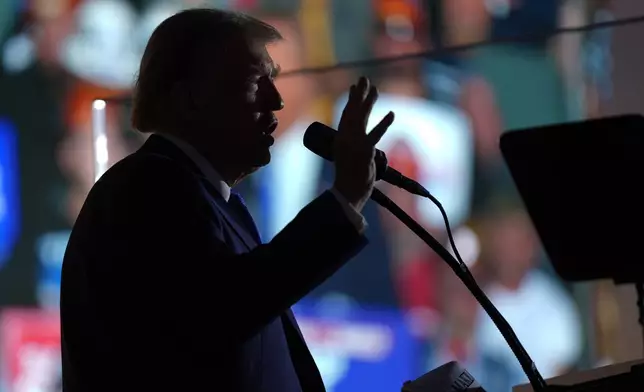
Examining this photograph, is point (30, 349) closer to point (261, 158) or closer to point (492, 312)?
point (261, 158)

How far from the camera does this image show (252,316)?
33.1 inches

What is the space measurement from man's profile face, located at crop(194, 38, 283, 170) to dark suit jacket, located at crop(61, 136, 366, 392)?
0.06 metres

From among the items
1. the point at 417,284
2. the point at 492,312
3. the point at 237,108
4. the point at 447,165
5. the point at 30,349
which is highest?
the point at 237,108

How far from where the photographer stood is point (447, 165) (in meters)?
2.31

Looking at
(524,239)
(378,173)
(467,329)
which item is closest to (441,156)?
(524,239)

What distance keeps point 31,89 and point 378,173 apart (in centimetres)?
216

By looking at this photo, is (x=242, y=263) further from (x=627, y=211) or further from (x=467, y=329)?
(x=467, y=329)

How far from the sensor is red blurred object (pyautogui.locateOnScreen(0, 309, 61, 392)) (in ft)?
8.87

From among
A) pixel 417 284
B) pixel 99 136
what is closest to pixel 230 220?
pixel 417 284

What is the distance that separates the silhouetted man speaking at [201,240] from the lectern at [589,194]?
0.57 feet

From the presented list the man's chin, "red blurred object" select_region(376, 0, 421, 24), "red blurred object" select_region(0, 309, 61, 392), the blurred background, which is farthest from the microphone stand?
"red blurred object" select_region(0, 309, 61, 392)

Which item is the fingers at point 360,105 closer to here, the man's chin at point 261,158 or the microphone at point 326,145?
the microphone at point 326,145

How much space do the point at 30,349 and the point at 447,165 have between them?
Result: 1540mm

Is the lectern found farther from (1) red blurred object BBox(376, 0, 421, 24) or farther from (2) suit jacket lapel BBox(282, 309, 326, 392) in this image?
(1) red blurred object BBox(376, 0, 421, 24)
